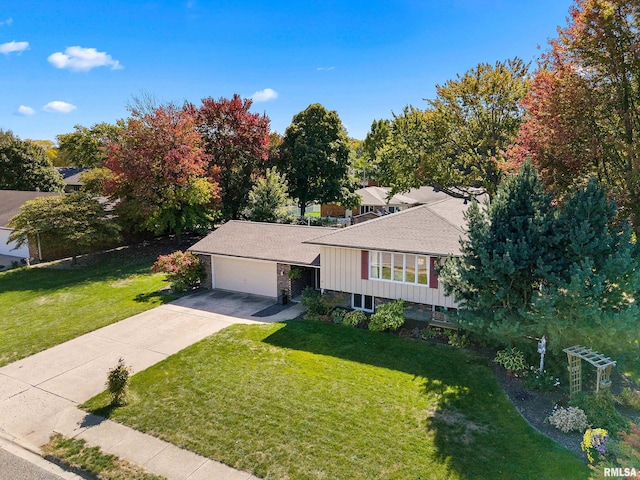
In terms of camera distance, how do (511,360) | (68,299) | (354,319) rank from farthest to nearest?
(68,299) < (354,319) < (511,360)

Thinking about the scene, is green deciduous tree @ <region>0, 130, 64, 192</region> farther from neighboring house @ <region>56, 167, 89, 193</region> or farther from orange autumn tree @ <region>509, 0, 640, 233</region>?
orange autumn tree @ <region>509, 0, 640, 233</region>

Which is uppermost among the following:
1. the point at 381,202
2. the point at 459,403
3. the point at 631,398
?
the point at 381,202

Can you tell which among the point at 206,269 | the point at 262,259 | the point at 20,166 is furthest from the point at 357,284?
the point at 20,166

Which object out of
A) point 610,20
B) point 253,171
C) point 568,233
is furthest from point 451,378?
point 253,171

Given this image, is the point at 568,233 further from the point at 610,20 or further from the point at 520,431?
the point at 610,20

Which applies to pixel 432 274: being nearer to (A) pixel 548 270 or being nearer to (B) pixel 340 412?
(A) pixel 548 270

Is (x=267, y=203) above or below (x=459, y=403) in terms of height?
above

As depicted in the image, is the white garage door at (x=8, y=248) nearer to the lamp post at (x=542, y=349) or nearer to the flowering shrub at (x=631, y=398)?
the lamp post at (x=542, y=349)
